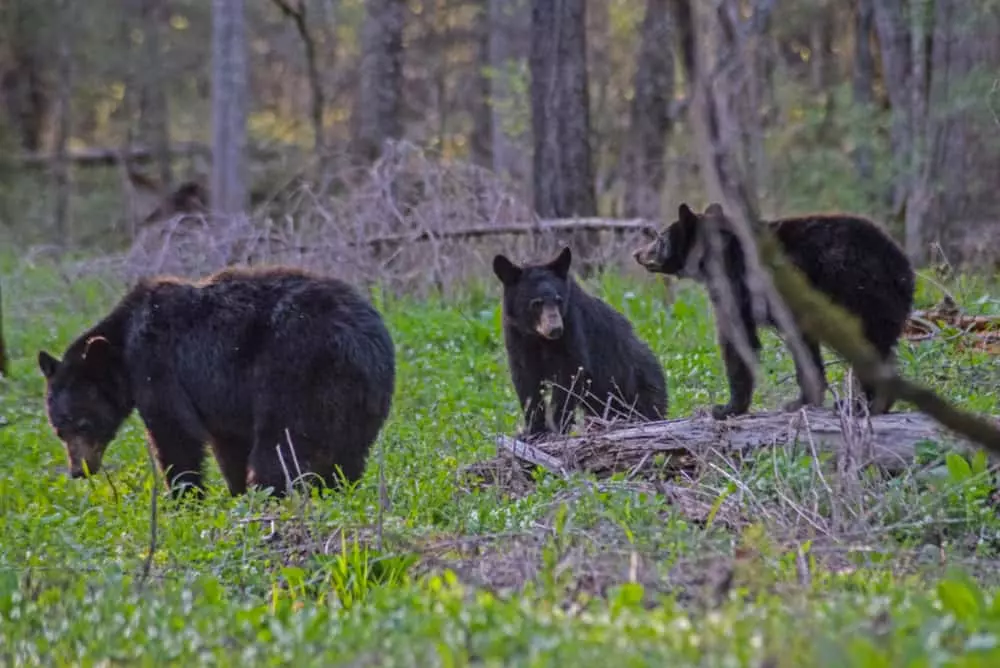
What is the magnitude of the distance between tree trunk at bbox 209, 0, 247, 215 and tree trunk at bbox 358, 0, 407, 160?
7051mm

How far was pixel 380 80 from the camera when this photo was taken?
1805cm

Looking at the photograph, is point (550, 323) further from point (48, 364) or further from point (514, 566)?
point (48, 364)

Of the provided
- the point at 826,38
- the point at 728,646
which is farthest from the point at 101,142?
the point at 728,646

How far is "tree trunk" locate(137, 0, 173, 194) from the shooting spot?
104 feet

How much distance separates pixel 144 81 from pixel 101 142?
28.9 feet

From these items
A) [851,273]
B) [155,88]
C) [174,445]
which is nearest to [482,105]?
[155,88]

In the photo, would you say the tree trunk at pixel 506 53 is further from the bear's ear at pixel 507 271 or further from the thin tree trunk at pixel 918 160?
the bear's ear at pixel 507 271

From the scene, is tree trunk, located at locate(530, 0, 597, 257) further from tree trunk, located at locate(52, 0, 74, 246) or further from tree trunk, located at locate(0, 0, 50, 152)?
tree trunk, located at locate(0, 0, 50, 152)

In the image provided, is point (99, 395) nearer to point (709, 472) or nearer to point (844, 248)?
point (709, 472)

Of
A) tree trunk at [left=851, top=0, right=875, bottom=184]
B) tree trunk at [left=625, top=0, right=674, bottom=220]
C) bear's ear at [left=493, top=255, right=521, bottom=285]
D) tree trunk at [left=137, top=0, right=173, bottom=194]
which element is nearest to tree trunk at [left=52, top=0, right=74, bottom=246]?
tree trunk at [left=137, top=0, right=173, bottom=194]

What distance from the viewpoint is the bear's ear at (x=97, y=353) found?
26.0 ft

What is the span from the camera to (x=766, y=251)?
4.55 m

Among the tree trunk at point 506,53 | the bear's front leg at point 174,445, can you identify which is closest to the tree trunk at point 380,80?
the tree trunk at point 506,53

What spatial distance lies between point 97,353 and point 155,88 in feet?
85.2
